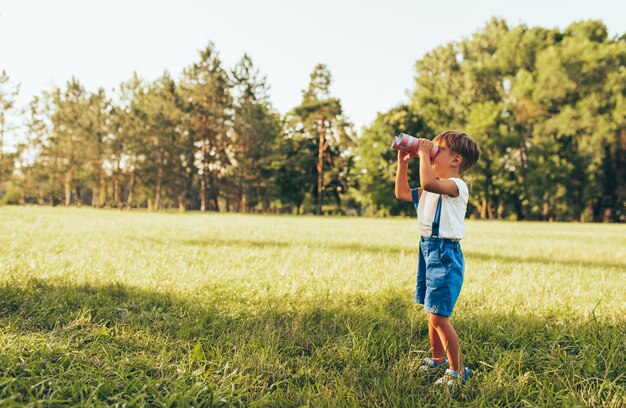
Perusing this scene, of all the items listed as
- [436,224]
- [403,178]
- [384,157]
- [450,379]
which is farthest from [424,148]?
[384,157]

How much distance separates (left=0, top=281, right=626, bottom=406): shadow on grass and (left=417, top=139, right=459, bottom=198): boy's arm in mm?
1239

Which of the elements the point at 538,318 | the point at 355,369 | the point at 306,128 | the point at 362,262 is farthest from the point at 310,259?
the point at 306,128

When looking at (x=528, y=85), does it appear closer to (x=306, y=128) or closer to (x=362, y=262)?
(x=306, y=128)

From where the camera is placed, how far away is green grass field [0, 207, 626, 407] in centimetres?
250

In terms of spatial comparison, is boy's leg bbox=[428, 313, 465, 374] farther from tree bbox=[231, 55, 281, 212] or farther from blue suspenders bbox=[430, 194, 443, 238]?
tree bbox=[231, 55, 281, 212]

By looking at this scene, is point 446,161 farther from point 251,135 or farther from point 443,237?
point 251,135

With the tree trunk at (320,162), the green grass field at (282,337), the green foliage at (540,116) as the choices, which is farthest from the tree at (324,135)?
the green grass field at (282,337)

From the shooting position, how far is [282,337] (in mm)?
3408

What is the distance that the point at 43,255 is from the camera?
22.9 feet

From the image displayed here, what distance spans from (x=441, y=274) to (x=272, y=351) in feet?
4.33

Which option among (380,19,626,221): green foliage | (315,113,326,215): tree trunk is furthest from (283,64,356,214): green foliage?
(380,19,626,221): green foliage

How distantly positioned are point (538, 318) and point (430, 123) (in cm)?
5012

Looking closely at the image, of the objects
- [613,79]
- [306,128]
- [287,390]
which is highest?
[613,79]

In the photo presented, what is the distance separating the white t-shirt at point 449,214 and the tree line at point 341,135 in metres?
45.1
